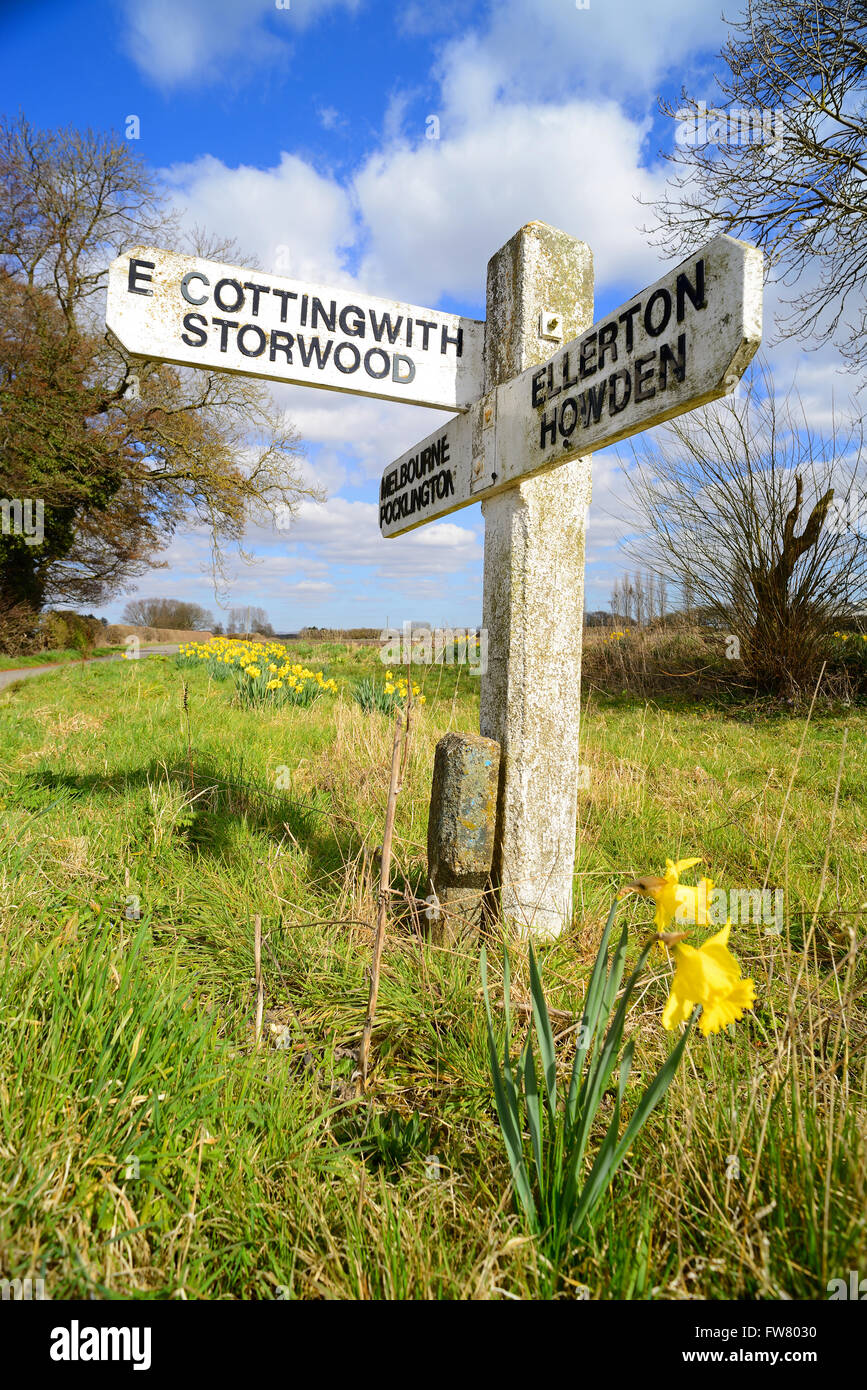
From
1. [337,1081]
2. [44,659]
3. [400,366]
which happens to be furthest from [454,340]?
[44,659]

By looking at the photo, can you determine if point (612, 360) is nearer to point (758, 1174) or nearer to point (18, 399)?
point (758, 1174)

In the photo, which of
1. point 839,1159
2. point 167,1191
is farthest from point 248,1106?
point 839,1159

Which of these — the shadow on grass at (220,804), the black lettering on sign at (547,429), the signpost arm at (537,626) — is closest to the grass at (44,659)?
the shadow on grass at (220,804)

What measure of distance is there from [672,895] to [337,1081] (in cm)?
111

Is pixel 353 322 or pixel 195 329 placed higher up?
pixel 353 322

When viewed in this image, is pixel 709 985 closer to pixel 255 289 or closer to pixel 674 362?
pixel 674 362

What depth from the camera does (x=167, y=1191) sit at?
114cm

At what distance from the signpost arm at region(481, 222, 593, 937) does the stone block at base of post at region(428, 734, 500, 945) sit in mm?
86

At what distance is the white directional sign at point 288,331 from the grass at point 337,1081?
4.88 ft

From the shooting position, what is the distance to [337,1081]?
1.64 meters

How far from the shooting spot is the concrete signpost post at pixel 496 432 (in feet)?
6.73

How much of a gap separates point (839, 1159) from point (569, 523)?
69.6 inches

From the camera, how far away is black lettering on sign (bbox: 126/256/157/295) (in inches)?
78.5

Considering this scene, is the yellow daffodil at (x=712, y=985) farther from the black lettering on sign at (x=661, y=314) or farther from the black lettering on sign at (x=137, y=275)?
the black lettering on sign at (x=137, y=275)
